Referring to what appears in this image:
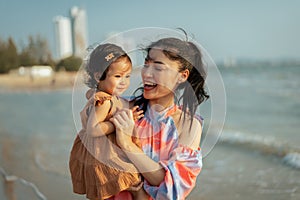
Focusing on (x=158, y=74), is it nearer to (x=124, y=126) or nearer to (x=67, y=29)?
(x=124, y=126)

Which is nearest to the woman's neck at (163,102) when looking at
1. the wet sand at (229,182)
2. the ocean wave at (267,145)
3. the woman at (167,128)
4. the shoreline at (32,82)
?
the woman at (167,128)

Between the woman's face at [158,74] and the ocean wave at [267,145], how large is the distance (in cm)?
369

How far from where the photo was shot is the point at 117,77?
3.73ft

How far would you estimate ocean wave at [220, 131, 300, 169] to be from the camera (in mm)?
4823

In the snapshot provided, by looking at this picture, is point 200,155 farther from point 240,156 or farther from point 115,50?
point 240,156

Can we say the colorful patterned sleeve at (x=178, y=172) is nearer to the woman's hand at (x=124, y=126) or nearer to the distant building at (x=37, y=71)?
the woman's hand at (x=124, y=126)

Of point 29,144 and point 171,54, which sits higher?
point 171,54

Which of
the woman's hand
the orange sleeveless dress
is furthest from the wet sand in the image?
the woman's hand

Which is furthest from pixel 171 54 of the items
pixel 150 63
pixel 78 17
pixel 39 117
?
pixel 78 17

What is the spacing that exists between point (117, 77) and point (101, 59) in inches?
2.5

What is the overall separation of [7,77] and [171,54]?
22942 millimetres

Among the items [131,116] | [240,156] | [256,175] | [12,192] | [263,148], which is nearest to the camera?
[131,116]

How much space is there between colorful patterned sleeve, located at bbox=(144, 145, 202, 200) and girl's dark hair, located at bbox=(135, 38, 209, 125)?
111 millimetres

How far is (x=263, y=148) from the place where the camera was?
5602 mm
